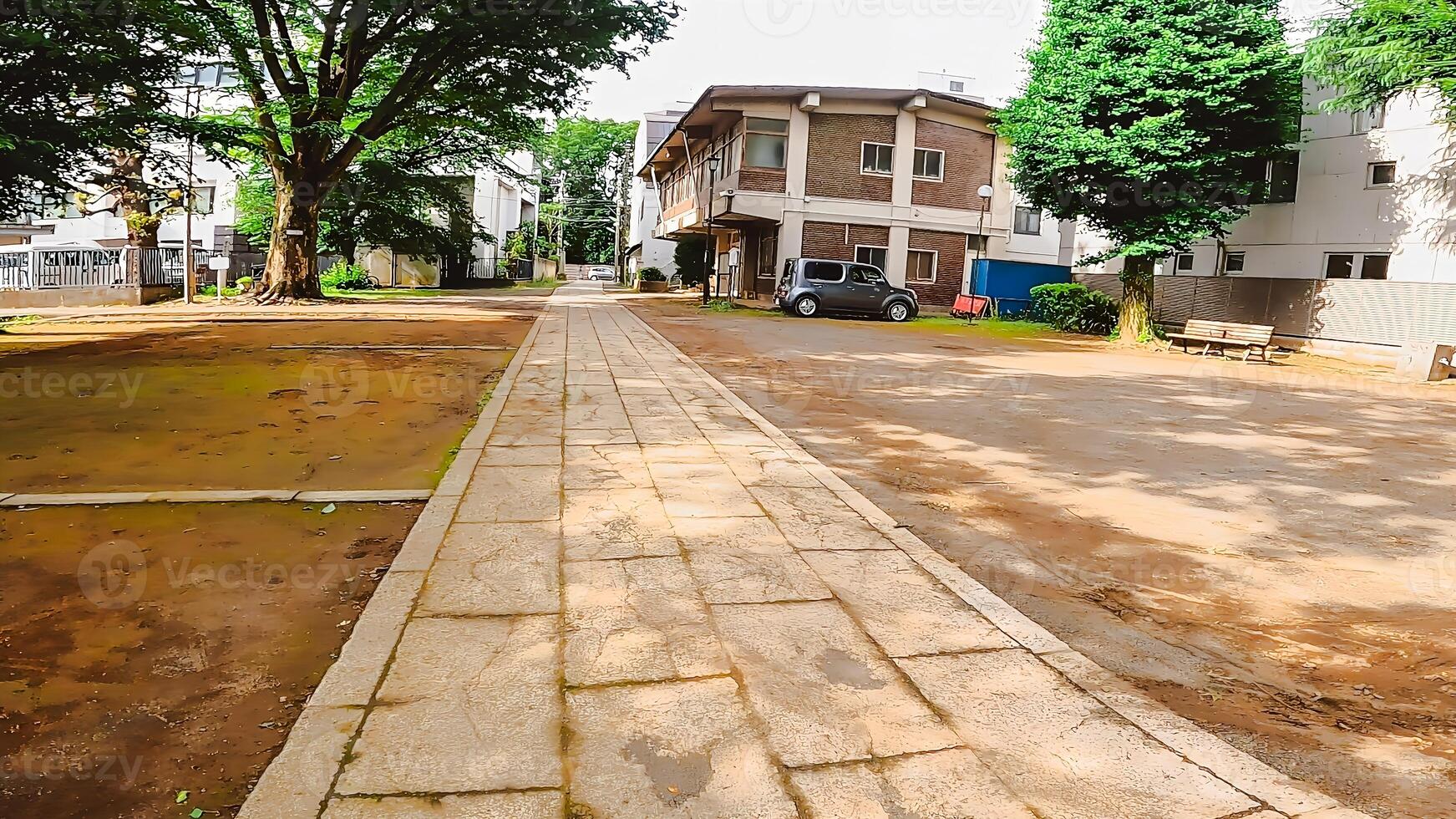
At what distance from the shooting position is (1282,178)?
64.6ft

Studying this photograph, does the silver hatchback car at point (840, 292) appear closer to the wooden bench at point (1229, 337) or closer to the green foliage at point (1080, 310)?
the green foliage at point (1080, 310)

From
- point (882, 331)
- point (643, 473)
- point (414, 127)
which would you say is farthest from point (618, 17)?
point (643, 473)

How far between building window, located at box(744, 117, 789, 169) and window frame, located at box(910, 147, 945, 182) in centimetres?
411

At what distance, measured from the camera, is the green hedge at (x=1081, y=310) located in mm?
22578

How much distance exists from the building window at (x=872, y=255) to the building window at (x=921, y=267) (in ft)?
2.83

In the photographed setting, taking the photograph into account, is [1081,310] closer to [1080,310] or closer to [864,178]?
[1080,310]

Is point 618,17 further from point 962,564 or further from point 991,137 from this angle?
point 962,564

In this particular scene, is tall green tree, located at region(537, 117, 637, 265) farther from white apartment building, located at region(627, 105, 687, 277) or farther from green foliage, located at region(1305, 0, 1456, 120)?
green foliage, located at region(1305, 0, 1456, 120)

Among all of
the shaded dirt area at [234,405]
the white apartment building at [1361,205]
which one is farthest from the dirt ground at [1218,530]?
the white apartment building at [1361,205]

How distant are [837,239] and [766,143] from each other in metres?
3.61

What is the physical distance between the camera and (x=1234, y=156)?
58.9 feet

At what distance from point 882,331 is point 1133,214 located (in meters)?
5.79

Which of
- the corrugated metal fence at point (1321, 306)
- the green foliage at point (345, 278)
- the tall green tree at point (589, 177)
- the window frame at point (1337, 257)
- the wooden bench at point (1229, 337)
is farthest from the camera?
the tall green tree at point (589, 177)

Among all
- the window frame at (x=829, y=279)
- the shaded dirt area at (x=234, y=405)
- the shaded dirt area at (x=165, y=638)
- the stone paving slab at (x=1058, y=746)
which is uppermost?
the window frame at (x=829, y=279)
